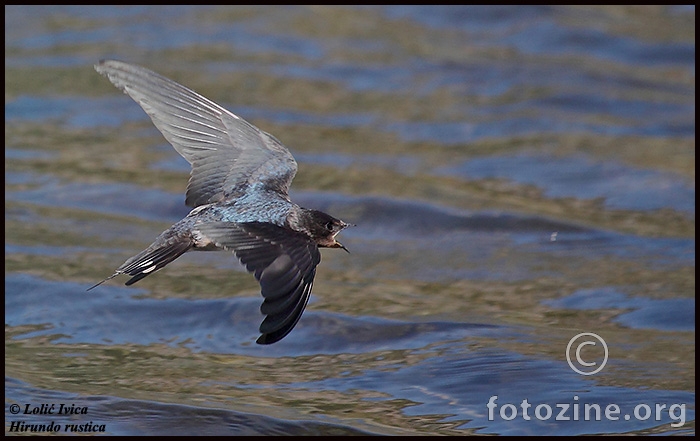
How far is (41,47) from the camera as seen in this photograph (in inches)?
504

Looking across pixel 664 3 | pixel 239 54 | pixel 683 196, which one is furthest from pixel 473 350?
pixel 664 3

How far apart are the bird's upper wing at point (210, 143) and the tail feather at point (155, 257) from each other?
0.56 m

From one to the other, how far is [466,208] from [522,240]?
2.33ft

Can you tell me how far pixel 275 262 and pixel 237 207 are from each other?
3.00ft

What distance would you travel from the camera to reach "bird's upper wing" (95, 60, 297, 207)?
6215mm

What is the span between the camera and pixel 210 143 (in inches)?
251

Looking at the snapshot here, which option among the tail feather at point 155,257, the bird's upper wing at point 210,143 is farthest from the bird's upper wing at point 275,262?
the bird's upper wing at point 210,143

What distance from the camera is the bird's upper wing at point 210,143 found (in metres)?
6.21

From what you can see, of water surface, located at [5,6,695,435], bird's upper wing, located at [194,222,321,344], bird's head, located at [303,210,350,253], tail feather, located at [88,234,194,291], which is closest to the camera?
bird's upper wing, located at [194,222,321,344]

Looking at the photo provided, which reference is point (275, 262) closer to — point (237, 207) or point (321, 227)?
point (321, 227)

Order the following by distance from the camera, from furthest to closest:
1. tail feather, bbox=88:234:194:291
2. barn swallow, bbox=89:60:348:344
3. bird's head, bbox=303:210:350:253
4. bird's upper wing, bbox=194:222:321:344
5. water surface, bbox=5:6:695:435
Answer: water surface, bbox=5:6:695:435 → bird's head, bbox=303:210:350:253 → tail feather, bbox=88:234:194:291 → barn swallow, bbox=89:60:348:344 → bird's upper wing, bbox=194:222:321:344

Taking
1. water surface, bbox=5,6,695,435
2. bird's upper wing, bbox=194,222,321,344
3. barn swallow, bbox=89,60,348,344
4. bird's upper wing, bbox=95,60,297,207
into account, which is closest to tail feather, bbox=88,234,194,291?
barn swallow, bbox=89,60,348,344

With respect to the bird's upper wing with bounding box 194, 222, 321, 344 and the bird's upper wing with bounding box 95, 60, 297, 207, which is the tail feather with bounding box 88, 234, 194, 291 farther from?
the bird's upper wing with bounding box 95, 60, 297, 207

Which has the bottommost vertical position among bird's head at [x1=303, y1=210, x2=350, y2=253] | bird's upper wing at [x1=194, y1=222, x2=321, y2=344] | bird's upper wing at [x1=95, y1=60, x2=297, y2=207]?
bird's upper wing at [x1=194, y1=222, x2=321, y2=344]
